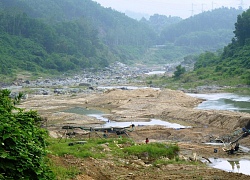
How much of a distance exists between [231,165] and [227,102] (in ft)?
102

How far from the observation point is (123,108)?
5109 centimetres

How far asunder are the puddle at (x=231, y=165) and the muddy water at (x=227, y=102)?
21.8 meters

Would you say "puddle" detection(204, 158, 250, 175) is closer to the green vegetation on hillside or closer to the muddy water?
the muddy water

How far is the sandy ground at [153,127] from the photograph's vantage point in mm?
18391

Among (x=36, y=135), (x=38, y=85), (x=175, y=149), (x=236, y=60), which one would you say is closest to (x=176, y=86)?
(x=236, y=60)

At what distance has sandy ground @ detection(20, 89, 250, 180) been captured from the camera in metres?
18.4

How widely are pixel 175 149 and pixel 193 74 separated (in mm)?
61792

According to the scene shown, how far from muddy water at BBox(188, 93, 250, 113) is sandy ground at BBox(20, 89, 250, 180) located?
2.36 m

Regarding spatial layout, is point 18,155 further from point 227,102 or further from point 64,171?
point 227,102

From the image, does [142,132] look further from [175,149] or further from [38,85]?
[38,85]

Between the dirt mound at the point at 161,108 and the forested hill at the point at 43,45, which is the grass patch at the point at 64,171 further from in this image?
the forested hill at the point at 43,45

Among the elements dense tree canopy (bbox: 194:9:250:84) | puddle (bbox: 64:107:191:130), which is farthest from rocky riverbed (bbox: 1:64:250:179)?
dense tree canopy (bbox: 194:9:250:84)

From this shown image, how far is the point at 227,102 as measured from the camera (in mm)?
53188

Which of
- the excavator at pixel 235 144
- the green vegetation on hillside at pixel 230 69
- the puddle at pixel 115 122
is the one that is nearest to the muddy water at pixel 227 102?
the green vegetation on hillside at pixel 230 69
